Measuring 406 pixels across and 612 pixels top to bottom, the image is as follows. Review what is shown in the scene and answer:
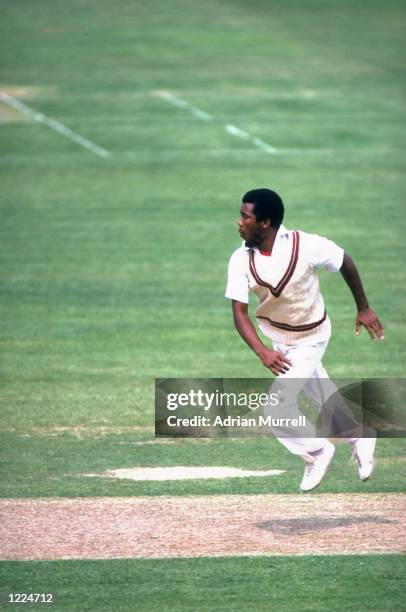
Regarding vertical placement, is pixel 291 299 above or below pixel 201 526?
above

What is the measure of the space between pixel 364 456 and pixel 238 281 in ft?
5.11

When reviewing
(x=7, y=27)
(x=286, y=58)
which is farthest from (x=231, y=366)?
(x=7, y=27)

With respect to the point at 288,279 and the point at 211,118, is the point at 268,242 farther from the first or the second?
the point at 211,118

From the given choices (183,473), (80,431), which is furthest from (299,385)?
(80,431)

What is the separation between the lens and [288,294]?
29.8 feet

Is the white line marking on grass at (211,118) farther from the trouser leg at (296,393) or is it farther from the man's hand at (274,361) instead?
the man's hand at (274,361)

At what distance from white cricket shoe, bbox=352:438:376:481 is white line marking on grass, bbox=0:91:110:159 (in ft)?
73.2

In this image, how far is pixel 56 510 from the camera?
9.73 m

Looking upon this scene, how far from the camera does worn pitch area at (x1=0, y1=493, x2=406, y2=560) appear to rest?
28.6 feet

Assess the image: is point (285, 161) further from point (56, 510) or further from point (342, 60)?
point (56, 510)

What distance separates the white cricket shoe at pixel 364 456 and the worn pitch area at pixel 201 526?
35 centimetres

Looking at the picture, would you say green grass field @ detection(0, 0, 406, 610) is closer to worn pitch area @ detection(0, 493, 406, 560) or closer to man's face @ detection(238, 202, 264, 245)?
worn pitch area @ detection(0, 493, 406, 560)

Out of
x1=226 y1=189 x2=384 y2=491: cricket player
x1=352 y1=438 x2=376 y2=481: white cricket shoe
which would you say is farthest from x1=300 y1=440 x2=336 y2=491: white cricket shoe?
x1=352 y1=438 x2=376 y2=481: white cricket shoe

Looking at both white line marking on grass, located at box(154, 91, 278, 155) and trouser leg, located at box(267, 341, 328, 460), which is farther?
white line marking on grass, located at box(154, 91, 278, 155)
